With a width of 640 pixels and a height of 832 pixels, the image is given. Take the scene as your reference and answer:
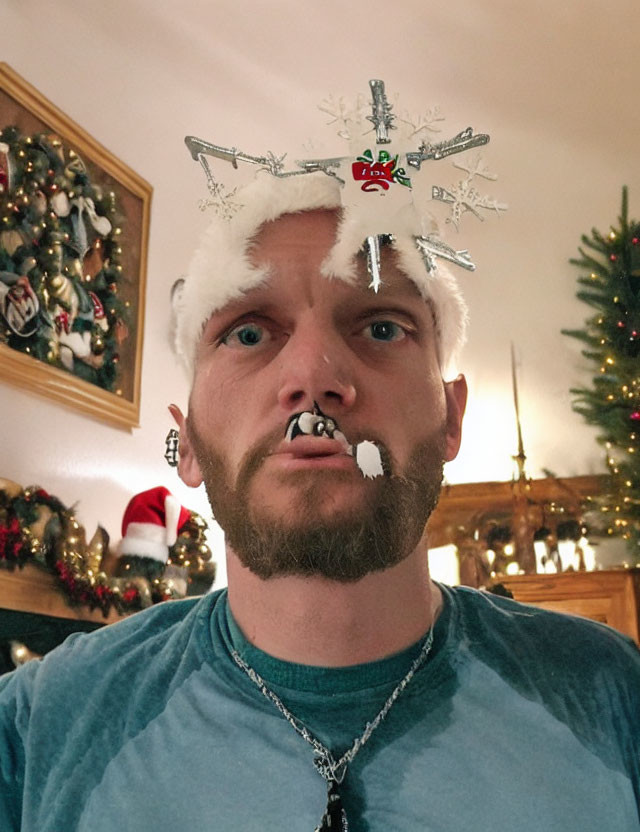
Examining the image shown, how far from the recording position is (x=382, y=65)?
11.0ft

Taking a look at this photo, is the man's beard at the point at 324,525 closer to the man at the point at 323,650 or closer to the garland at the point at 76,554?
the man at the point at 323,650

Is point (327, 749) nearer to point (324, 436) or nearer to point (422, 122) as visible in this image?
point (324, 436)

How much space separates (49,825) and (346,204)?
67 centimetres

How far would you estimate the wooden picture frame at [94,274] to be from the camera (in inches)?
97.0

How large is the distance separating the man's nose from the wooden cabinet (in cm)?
281

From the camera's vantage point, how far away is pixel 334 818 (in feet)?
2.33

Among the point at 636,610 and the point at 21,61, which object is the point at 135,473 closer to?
the point at 21,61

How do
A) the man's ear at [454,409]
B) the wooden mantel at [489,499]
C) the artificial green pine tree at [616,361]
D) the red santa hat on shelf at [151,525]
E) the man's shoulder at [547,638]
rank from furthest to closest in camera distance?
1. the wooden mantel at [489,499]
2. the artificial green pine tree at [616,361]
3. the red santa hat on shelf at [151,525]
4. the man's ear at [454,409]
5. the man's shoulder at [547,638]

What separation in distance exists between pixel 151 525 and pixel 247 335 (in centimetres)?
175

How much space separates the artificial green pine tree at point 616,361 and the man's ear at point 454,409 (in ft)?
8.25

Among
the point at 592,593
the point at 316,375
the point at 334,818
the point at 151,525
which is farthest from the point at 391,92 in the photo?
the point at 334,818

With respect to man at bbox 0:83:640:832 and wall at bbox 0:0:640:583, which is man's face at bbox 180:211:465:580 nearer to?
man at bbox 0:83:640:832

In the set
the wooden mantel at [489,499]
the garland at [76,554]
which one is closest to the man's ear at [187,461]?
the garland at [76,554]

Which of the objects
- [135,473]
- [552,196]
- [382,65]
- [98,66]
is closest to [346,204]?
[135,473]
